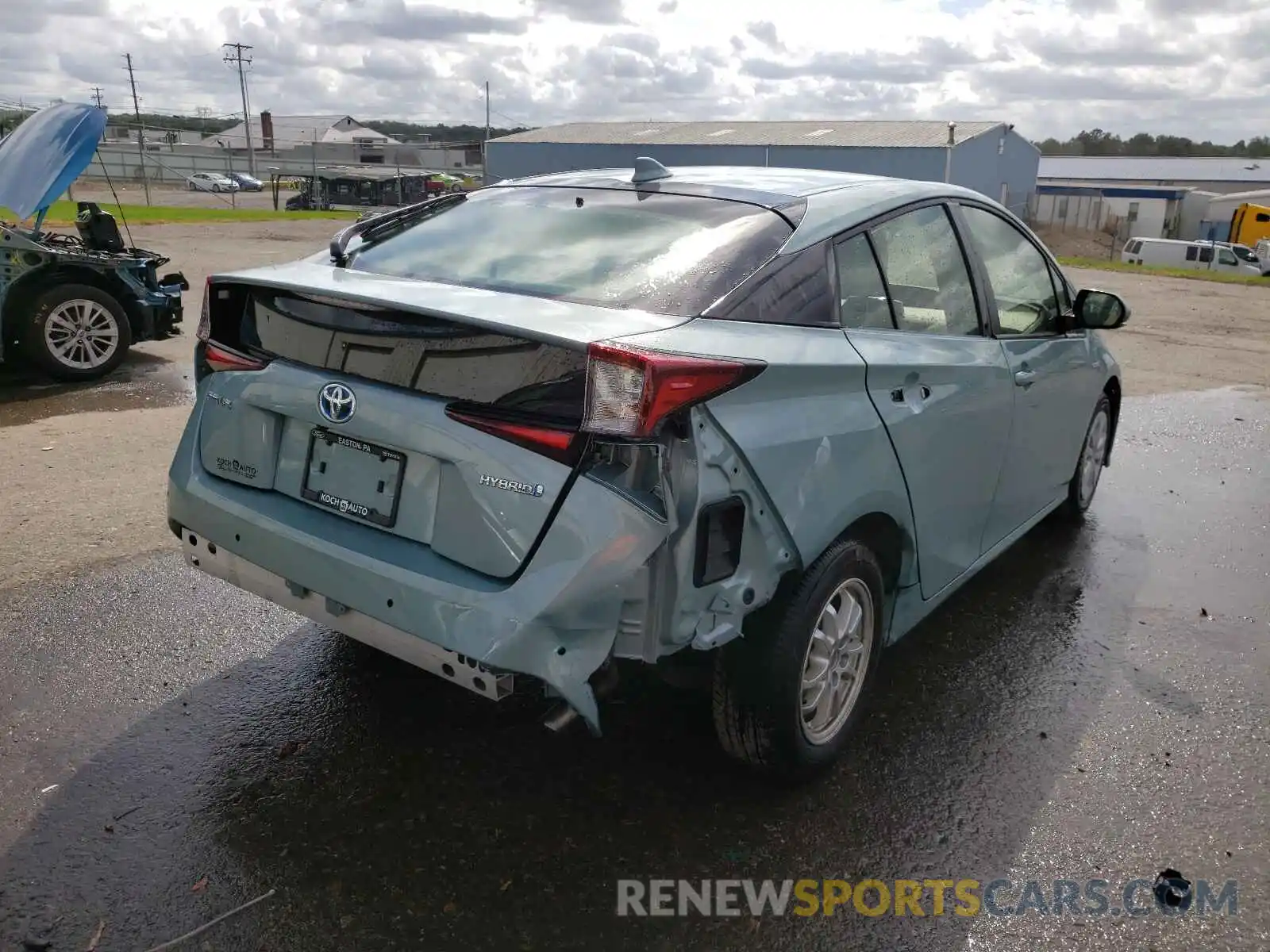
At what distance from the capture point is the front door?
162 inches

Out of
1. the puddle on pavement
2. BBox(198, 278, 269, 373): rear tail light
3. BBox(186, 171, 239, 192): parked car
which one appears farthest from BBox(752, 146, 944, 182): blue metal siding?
BBox(198, 278, 269, 373): rear tail light

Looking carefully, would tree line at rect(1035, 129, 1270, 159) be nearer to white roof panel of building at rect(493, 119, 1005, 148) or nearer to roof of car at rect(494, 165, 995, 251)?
white roof panel of building at rect(493, 119, 1005, 148)

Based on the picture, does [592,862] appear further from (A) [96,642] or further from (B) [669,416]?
(A) [96,642]

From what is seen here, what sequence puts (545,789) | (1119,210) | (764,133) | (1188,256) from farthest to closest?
(1119,210), (764,133), (1188,256), (545,789)

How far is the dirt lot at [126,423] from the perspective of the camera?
501 cm

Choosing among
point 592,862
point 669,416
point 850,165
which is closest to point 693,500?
point 669,416

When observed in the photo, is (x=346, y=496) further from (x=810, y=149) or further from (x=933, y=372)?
(x=810, y=149)

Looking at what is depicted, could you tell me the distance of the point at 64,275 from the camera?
8234mm

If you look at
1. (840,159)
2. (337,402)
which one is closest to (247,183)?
(840,159)

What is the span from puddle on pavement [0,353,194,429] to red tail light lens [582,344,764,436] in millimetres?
6158

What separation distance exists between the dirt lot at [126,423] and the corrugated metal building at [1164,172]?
183ft

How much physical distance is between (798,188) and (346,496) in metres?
1.80

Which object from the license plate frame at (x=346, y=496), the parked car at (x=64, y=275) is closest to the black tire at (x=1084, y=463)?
the license plate frame at (x=346, y=496)

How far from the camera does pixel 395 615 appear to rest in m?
2.70
